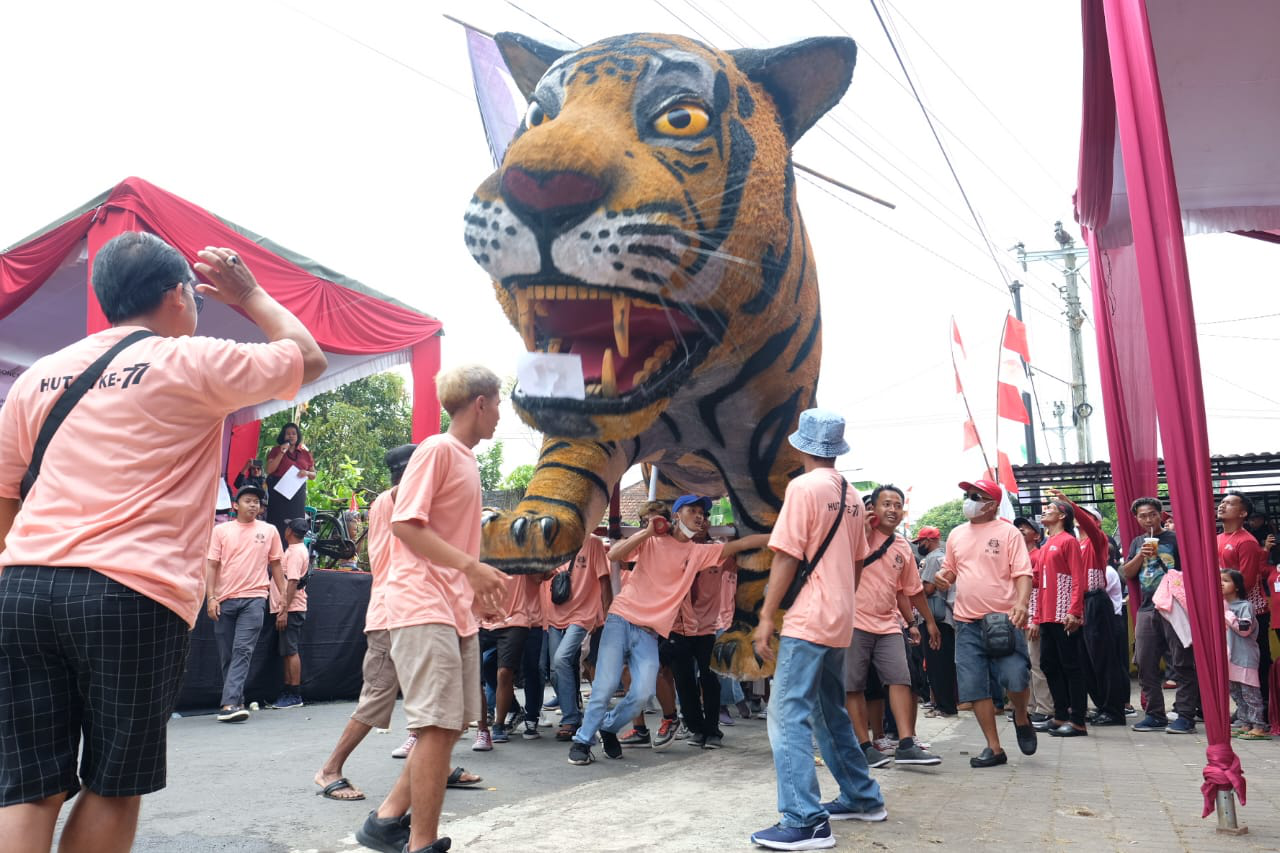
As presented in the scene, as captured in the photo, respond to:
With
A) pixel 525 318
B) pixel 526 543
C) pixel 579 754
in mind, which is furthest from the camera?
pixel 579 754

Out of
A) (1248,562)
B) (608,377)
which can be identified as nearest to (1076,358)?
(1248,562)

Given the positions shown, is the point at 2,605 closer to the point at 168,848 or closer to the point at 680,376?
the point at 168,848

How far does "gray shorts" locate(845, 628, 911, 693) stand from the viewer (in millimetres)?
5449

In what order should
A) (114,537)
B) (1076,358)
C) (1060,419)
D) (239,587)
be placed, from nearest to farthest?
(114,537) < (239,587) < (1076,358) < (1060,419)

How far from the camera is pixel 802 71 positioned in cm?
477

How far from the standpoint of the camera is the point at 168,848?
3.49 metres

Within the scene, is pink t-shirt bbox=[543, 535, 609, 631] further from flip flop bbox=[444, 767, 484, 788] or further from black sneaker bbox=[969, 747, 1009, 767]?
black sneaker bbox=[969, 747, 1009, 767]

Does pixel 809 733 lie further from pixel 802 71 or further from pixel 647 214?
pixel 802 71

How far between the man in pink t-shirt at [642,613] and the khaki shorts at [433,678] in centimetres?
234

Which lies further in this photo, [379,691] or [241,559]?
[241,559]

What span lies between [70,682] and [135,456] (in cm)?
47

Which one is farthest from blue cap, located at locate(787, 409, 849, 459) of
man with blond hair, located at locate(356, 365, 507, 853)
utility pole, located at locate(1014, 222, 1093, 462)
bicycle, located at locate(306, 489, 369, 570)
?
utility pole, located at locate(1014, 222, 1093, 462)

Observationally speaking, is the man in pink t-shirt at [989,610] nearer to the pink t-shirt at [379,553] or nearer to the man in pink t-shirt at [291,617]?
the pink t-shirt at [379,553]

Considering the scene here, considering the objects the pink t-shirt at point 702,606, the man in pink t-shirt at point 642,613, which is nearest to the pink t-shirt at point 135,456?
the man in pink t-shirt at point 642,613
